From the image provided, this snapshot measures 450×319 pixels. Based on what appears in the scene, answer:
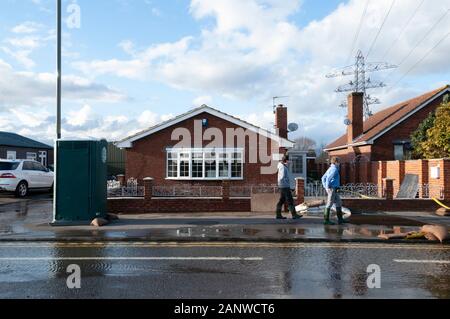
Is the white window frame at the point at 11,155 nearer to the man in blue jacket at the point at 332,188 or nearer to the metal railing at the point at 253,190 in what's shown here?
the metal railing at the point at 253,190

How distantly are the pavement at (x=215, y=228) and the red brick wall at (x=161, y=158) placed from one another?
7.33 metres

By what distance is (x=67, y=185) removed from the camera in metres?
11.5

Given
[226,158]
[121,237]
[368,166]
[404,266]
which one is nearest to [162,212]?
[121,237]

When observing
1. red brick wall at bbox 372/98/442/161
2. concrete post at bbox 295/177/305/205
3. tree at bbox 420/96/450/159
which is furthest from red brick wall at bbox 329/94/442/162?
concrete post at bbox 295/177/305/205

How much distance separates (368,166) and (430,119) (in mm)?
3943

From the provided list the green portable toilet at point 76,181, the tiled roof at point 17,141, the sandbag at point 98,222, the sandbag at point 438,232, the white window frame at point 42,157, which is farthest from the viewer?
the white window frame at point 42,157

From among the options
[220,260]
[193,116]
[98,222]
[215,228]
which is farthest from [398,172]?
[220,260]

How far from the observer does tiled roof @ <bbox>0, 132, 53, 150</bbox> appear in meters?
38.9

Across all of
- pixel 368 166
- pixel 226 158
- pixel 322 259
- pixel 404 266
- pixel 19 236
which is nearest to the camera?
pixel 404 266

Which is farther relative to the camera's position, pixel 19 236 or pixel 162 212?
pixel 162 212

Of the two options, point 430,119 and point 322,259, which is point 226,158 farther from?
point 322,259

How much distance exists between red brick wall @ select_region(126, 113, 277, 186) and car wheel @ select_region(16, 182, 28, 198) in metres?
4.51

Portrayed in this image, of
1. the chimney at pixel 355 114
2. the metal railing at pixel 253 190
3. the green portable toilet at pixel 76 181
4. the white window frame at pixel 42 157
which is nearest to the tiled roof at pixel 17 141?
the white window frame at pixel 42 157

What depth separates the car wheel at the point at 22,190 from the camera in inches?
760
